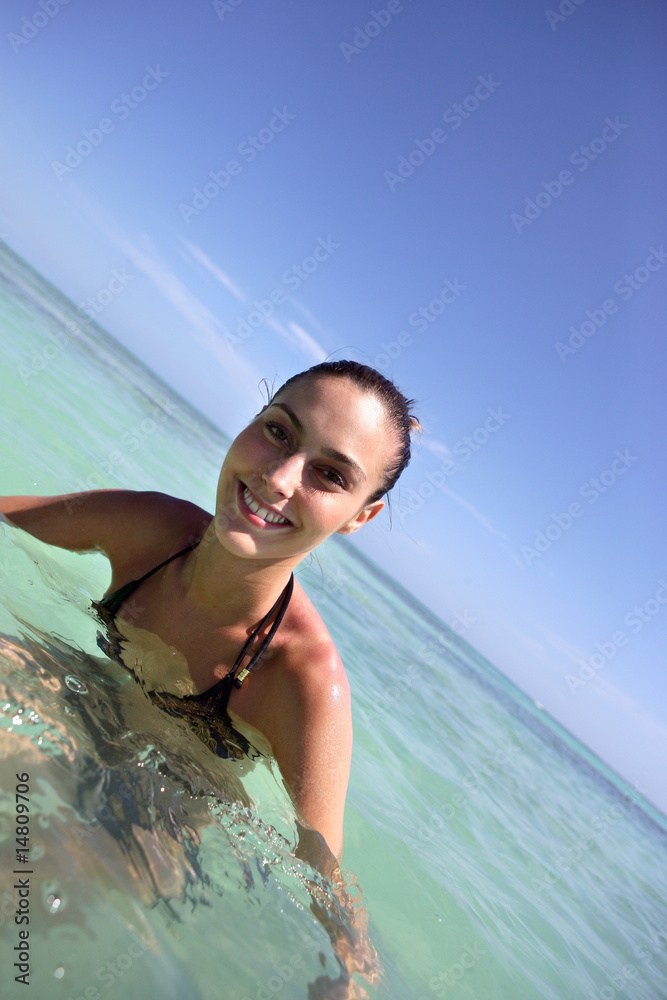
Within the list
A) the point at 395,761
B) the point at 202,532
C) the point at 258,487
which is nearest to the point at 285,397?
the point at 258,487

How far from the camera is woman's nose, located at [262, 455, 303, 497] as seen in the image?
236 centimetres

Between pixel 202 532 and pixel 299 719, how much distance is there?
102 centimetres

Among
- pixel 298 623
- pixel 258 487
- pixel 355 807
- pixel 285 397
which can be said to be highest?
pixel 285 397

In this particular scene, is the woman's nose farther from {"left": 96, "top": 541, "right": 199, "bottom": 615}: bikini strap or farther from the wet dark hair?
{"left": 96, "top": 541, "right": 199, "bottom": 615}: bikini strap

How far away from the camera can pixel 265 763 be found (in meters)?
2.84

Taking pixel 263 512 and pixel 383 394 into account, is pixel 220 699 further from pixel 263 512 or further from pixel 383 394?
pixel 383 394

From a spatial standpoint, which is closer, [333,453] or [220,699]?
[333,453]

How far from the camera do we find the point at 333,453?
243 cm

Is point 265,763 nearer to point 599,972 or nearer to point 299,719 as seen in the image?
point 299,719

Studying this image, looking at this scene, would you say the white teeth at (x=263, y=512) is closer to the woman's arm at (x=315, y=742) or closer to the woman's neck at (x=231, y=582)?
the woman's neck at (x=231, y=582)

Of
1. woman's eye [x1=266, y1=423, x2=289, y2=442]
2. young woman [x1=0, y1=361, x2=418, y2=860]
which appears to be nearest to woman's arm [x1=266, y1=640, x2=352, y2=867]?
young woman [x1=0, y1=361, x2=418, y2=860]

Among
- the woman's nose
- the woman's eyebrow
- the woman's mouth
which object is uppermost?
the woman's eyebrow

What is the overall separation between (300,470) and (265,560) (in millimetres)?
416

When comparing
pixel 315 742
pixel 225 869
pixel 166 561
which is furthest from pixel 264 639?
pixel 225 869
